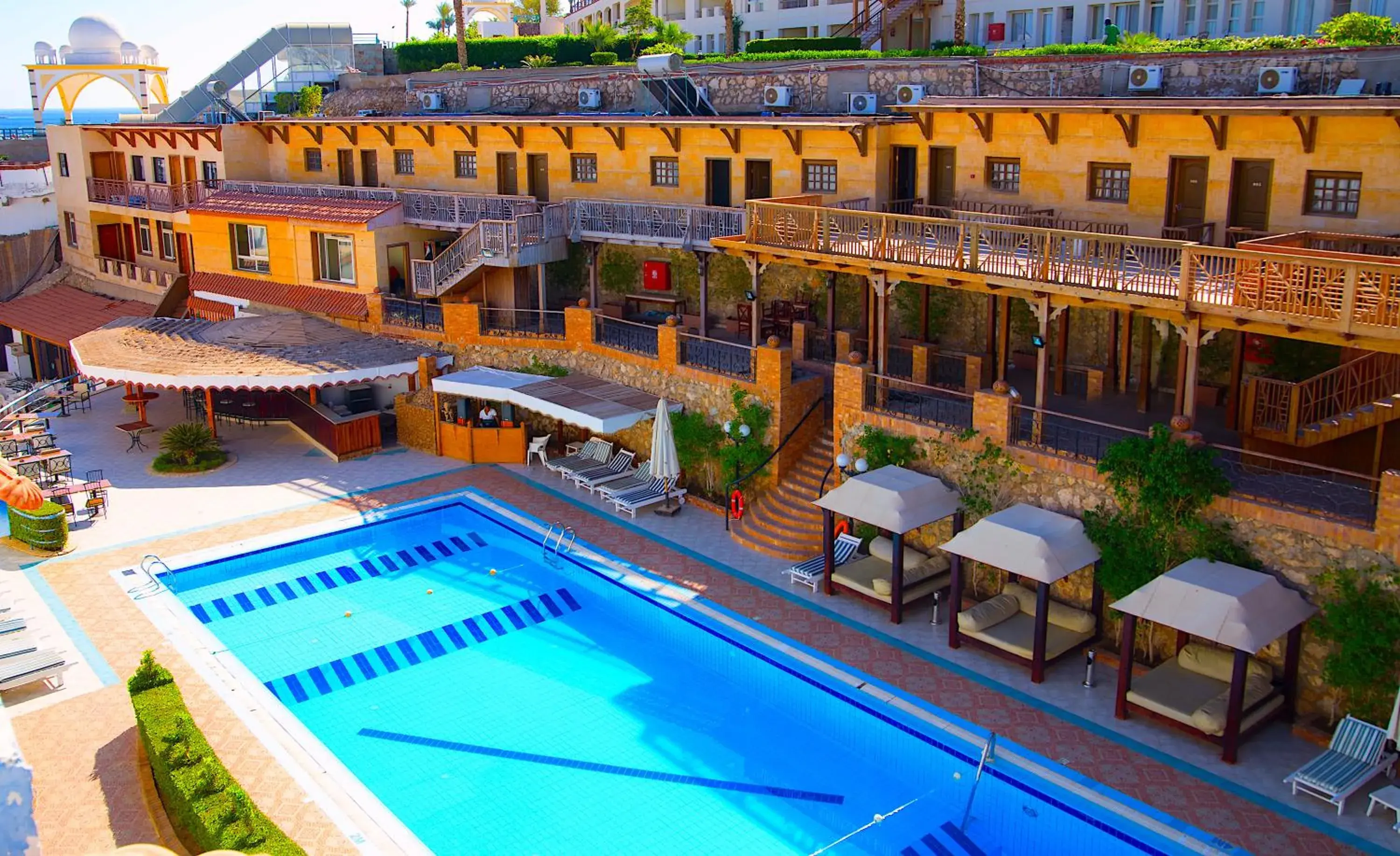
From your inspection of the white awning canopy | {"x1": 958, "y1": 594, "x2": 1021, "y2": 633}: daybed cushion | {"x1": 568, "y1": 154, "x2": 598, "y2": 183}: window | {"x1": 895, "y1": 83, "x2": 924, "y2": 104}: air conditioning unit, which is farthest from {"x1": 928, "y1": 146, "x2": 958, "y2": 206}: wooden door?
{"x1": 958, "y1": 594, "x2": 1021, "y2": 633}: daybed cushion

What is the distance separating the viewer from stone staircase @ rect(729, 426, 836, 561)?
24.1 meters

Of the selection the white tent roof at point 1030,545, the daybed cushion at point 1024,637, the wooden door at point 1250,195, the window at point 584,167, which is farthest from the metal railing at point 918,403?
the window at point 584,167

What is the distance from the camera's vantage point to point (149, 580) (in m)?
23.2

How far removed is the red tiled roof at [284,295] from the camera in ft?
112

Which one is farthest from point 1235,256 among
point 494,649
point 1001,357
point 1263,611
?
point 494,649

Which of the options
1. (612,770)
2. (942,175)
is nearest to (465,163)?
(942,175)

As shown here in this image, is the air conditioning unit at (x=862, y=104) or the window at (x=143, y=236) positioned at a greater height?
the air conditioning unit at (x=862, y=104)

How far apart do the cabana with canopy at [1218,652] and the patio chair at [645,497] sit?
11918mm

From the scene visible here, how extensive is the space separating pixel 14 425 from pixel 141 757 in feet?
59.7

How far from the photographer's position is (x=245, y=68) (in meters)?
44.2

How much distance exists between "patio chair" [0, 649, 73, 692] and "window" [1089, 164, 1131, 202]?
21717mm

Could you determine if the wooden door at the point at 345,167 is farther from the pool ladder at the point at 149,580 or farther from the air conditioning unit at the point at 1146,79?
the air conditioning unit at the point at 1146,79

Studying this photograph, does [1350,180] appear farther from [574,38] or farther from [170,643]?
[574,38]

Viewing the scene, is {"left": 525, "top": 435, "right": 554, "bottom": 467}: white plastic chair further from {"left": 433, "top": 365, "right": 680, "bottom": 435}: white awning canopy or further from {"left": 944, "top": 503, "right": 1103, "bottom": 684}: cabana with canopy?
{"left": 944, "top": 503, "right": 1103, "bottom": 684}: cabana with canopy
